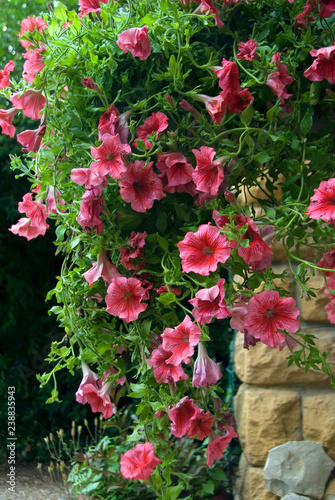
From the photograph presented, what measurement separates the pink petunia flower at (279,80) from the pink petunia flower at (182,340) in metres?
0.42

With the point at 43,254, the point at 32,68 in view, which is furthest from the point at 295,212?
the point at 43,254

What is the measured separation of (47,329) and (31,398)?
0.36m

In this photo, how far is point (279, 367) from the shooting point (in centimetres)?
161

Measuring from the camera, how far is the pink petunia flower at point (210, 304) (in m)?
0.82

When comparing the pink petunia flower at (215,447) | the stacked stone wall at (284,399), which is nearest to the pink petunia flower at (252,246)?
the pink petunia flower at (215,447)

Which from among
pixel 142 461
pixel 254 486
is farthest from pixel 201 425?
pixel 254 486

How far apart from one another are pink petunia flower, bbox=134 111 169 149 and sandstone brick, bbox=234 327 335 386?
2.98ft

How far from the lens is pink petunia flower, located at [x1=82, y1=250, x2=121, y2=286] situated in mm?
943

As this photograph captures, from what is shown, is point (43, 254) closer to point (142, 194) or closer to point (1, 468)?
point (1, 468)

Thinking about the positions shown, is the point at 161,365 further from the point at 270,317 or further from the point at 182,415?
the point at 270,317

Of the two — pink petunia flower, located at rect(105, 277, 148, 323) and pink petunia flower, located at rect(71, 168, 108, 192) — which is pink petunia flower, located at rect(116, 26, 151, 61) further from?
pink petunia flower, located at rect(105, 277, 148, 323)

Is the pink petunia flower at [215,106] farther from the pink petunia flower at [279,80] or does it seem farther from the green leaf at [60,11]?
the green leaf at [60,11]

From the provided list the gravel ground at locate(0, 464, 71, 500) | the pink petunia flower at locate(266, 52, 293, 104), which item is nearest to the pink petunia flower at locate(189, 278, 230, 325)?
the pink petunia flower at locate(266, 52, 293, 104)

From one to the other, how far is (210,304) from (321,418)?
925 mm
